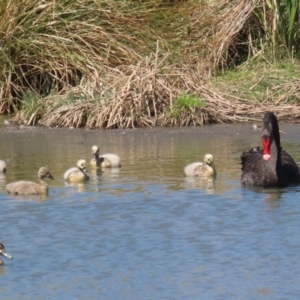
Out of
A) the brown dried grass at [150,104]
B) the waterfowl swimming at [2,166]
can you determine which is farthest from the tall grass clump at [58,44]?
the waterfowl swimming at [2,166]

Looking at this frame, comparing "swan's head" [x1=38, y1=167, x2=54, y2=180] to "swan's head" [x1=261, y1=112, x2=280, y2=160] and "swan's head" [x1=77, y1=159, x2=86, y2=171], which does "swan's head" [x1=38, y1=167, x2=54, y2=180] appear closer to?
"swan's head" [x1=77, y1=159, x2=86, y2=171]

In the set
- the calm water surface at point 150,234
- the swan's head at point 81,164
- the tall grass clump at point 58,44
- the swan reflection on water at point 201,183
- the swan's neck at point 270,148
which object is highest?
the tall grass clump at point 58,44

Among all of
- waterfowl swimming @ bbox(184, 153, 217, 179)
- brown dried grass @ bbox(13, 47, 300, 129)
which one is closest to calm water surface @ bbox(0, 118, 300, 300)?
waterfowl swimming @ bbox(184, 153, 217, 179)

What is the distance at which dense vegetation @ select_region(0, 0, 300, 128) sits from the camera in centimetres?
1658

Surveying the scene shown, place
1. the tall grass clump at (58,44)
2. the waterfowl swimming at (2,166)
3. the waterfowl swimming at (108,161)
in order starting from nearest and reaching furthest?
the waterfowl swimming at (2,166)
the waterfowl swimming at (108,161)
the tall grass clump at (58,44)

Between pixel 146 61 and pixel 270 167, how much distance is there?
579 centimetres

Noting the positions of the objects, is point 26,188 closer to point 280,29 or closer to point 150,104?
point 150,104

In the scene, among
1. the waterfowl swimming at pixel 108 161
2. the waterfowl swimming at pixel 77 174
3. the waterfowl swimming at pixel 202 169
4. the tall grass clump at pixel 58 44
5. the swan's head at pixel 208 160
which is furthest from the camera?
the tall grass clump at pixel 58 44

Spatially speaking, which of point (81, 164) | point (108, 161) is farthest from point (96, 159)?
point (81, 164)

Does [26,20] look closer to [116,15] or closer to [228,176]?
[116,15]

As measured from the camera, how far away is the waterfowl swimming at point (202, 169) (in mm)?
12328

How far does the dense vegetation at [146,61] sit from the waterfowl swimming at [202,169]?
372cm

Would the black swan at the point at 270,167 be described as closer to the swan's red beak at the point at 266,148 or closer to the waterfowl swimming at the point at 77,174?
the swan's red beak at the point at 266,148

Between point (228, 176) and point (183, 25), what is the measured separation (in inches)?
301
